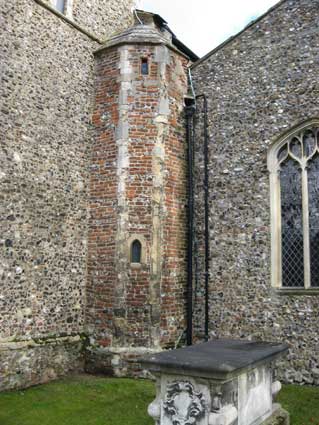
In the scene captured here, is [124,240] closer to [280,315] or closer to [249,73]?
[280,315]

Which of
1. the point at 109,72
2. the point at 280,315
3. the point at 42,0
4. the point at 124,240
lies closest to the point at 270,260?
the point at 280,315

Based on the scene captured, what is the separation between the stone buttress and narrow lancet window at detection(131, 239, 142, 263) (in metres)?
0.02

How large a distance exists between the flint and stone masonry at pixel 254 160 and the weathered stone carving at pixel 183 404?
4.54m

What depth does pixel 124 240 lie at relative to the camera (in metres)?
9.88

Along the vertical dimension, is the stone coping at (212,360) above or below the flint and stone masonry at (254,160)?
below

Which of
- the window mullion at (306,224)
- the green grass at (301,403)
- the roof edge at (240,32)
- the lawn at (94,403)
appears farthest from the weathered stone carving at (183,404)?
the roof edge at (240,32)

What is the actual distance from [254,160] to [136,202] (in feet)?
8.94

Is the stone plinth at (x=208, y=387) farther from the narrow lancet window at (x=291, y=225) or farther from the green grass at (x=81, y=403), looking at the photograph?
the narrow lancet window at (x=291, y=225)

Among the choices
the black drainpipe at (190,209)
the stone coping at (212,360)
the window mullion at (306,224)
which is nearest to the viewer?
the stone coping at (212,360)

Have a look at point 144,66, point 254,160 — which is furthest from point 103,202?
point 254,160

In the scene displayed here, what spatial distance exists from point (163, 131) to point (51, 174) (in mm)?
2646

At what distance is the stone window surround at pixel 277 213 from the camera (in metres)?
9.37

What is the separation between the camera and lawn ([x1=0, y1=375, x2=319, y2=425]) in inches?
268

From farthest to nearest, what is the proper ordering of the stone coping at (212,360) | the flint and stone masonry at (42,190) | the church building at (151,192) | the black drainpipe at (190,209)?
the black drainpipe at (190,209)
the church building at (151,192)
the flint and stone masonry at (42,190)
the stone coping at (212,360)
